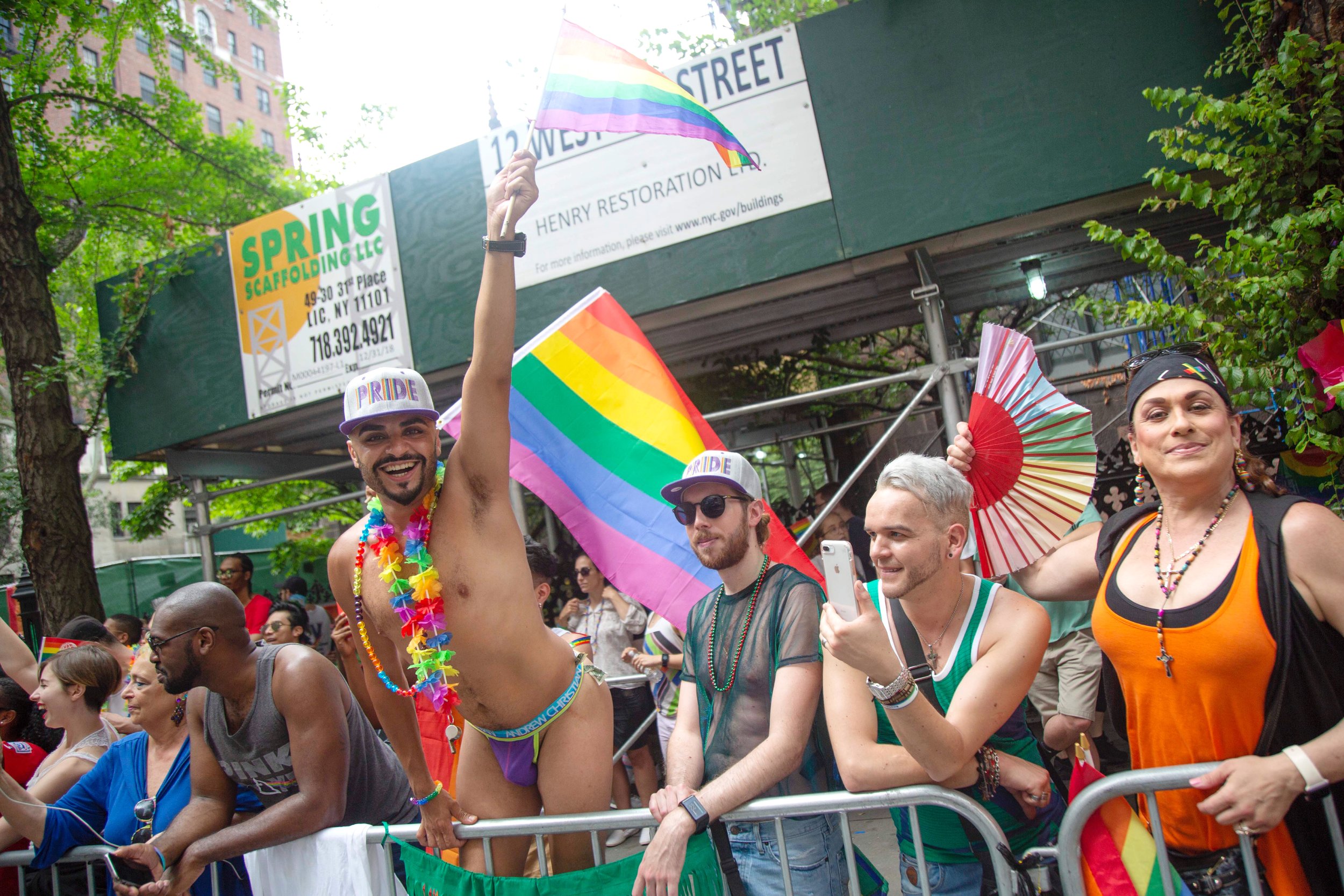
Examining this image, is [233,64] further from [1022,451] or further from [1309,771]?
[1309,771]

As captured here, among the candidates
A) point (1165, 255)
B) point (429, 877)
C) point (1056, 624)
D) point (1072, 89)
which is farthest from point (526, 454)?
point (1072, 89)

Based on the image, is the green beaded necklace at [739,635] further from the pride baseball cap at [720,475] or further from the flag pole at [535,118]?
the flag pole at [535,118]

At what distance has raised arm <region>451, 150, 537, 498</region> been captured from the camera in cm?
237

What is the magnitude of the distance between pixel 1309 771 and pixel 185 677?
316 centimetres

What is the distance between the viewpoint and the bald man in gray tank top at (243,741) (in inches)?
104

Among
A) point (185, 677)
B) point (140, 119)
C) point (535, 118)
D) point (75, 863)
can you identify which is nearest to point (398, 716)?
point (185, 677)

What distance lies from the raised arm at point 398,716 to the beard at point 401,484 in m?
0.31

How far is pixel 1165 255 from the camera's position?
3814mm

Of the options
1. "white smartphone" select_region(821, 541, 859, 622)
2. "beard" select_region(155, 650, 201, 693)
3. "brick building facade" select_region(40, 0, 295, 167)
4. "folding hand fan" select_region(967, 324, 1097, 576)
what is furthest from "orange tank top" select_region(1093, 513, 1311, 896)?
"brick building facade" select_region(40, 0, 295, 167)

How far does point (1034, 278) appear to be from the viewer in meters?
6.06

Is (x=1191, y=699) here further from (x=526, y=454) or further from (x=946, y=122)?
(x=946, y=122)

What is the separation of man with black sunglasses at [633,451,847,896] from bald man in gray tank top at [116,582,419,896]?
118 centimetres

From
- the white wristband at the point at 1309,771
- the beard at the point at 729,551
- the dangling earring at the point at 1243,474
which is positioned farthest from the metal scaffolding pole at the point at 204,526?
the white wristband at the point at 1309,771

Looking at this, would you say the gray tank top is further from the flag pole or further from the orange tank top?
the orange tank top
